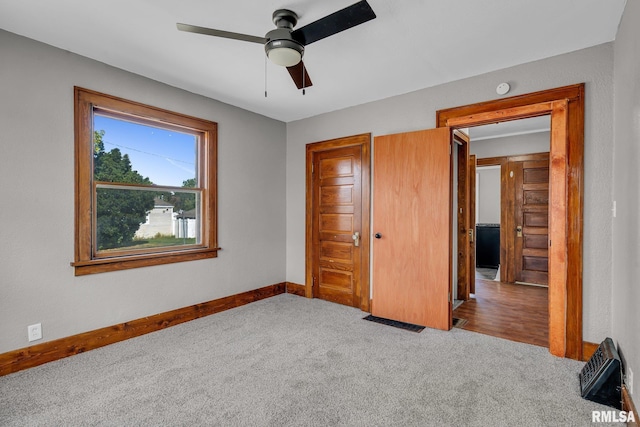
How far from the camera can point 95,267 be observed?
2832 mm

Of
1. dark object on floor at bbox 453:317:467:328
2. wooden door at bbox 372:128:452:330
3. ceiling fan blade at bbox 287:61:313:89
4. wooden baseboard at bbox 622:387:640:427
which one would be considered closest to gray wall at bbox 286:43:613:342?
wooden door at bbox 372:128:452:330

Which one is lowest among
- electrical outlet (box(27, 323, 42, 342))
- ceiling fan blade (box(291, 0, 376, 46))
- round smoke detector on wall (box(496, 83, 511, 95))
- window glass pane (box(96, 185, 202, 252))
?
electrical outlet (box(27, 323, 42, 342))

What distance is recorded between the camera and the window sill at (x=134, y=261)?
2.78 metres

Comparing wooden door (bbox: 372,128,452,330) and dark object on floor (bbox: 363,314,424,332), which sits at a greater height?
Result: wooden door (bbox: 372,128,452,330)

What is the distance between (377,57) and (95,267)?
3.16 meters

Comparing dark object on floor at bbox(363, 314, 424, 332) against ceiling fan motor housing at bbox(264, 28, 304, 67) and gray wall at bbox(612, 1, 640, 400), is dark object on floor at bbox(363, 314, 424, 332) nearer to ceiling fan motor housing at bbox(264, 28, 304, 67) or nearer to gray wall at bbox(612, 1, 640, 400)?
gray wall at bbox(612, 1, 640, 400)

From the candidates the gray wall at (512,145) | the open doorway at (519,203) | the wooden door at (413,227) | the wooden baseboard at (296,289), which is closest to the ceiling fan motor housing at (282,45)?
the wooden door at (413,227)

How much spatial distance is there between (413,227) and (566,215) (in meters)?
1.32

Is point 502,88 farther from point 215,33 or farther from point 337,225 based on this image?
point 215,33

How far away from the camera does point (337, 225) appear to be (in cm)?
429

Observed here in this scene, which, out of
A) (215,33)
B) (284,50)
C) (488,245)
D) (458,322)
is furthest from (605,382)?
(488,245)

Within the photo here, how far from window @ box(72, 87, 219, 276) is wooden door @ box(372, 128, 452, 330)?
2014 millimetres

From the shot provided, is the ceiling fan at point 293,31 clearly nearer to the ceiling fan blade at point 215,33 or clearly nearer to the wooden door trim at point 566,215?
the ceiling fan blade at point 215,33

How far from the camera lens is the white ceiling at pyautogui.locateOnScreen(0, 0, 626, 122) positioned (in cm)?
210
